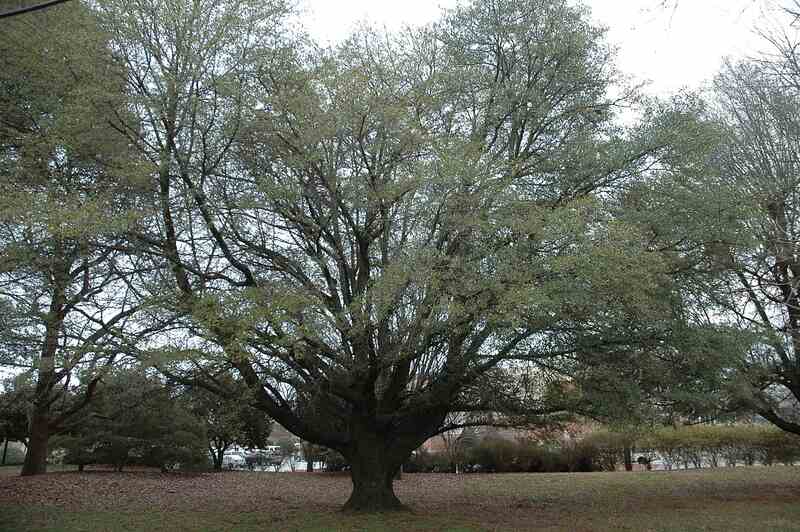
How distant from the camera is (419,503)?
49.5 feet

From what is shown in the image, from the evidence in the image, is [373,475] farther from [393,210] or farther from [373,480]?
[393,210]

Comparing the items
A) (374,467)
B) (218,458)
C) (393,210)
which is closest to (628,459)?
(218,458)

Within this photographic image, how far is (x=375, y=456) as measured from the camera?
13.1 metres

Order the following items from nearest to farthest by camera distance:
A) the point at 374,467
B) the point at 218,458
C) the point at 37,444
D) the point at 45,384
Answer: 1. the point at 374,467
2. the point at 45,384
3. the point at 37,444
4. the point at 218,458

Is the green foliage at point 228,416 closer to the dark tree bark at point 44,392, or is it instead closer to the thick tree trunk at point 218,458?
the thick tree trunk at point 218,458

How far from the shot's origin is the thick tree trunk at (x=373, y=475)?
12.8 m


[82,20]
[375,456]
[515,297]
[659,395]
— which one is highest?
[82,20]

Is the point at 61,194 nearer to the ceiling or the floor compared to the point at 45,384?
nearer to the ceiling

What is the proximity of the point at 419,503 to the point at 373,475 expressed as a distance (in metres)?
2.65

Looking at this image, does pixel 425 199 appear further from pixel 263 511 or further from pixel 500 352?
pixel 263 511

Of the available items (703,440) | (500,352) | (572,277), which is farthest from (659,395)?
(703,440)

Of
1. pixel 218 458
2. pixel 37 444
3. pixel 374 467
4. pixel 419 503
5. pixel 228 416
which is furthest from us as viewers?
pixel 218 458

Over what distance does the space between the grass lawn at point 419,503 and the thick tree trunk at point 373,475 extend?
22.4 inches

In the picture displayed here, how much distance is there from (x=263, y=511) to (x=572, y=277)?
27.7 feet
